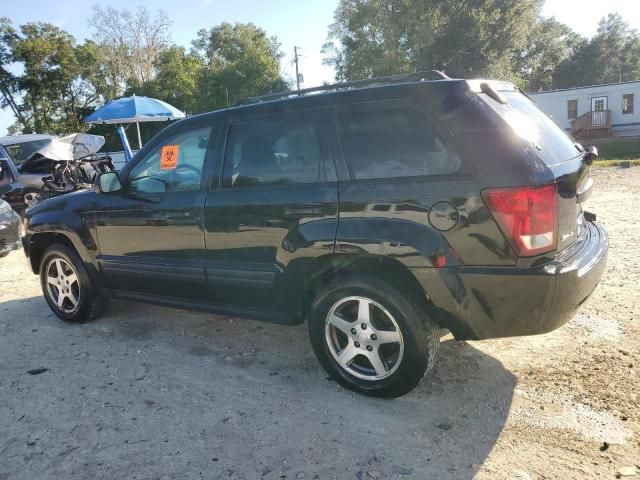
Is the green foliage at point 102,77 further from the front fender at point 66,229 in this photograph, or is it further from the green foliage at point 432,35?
the front fender at point 66,229

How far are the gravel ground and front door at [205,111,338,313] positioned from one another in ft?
2.09

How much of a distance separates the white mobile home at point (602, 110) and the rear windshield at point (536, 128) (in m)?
29.1

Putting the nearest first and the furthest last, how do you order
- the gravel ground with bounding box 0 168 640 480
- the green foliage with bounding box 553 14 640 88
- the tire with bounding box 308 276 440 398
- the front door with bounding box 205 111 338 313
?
the gravel ground with bounding box 0 168 640 480 → the tire with bounding box 308 276 440 398 → the front door with bounding box 205 111 338 313 → the green foliage with bounding box 553 14 640 88

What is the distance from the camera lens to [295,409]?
3.01 meters

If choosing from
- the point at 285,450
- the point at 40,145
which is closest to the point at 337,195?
the point at 285,450

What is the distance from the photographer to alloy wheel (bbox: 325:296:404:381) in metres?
2.97

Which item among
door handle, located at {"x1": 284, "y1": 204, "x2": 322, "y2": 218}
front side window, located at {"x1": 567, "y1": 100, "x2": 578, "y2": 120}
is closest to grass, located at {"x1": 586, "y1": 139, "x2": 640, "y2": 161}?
front side window, located at {"x1": 567, "y1": 100, "x2": 578, "y2": 120}

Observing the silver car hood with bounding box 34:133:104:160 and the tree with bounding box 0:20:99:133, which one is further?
the tree with bounding box 0:20:99:133

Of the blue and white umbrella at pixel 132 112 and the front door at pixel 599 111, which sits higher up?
the blue and white umbrella at pixel 132 112

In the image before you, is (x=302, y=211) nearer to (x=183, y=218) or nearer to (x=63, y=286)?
A: (x=183, y=218)

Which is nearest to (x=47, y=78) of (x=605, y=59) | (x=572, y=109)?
(x=572, y=109)

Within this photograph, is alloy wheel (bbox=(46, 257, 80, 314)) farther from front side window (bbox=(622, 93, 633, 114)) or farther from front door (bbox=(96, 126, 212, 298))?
front side window (bbox=(622, 93, 633, 114))

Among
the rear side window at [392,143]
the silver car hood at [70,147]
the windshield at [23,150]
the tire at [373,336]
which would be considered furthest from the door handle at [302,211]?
the windshield at [23,150]

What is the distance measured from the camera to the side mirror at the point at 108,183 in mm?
4039
